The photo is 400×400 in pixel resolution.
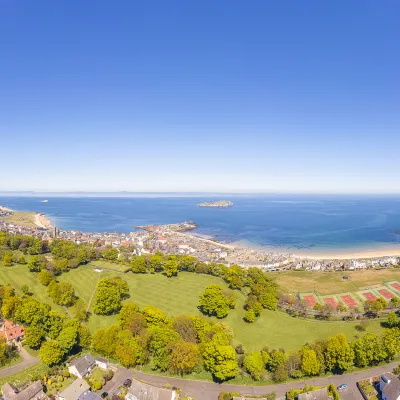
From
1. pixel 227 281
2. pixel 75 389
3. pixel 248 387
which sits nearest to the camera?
pixel 75 389

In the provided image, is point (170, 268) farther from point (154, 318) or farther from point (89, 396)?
point (89, 396)

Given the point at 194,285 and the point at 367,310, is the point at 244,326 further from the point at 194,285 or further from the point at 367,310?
the point at 367,310

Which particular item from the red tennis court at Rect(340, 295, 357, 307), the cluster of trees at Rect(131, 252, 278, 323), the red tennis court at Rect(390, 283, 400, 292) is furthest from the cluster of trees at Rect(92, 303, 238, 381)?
the red tennis court at Rect(390, 283, 400, 292)

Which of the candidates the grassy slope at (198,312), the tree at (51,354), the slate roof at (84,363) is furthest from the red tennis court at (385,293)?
the tree at (51,354)

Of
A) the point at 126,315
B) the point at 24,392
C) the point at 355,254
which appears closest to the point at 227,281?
the point at 126,315

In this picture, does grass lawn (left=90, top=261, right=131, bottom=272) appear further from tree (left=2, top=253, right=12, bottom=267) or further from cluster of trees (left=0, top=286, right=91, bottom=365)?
cluster of trees (left=0, top=286, right=91, bottom=365)
